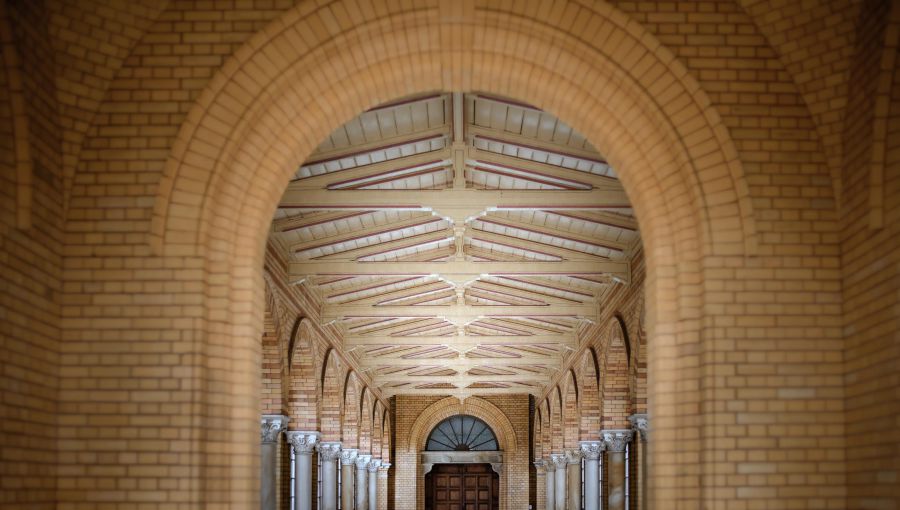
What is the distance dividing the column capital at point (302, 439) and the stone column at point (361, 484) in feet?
38.5

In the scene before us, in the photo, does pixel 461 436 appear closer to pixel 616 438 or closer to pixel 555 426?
pixel 555 426

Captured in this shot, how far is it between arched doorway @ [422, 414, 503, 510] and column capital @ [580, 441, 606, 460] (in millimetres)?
18009

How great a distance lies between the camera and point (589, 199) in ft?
48.5

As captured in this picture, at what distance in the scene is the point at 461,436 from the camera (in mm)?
44812

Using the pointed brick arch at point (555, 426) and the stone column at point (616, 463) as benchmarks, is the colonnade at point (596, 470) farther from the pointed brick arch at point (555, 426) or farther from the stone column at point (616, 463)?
the pointed brick arch at point (555, 426)

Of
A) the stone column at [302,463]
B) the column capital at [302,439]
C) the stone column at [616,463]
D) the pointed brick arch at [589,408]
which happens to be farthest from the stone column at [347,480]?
the stone column at [616,463]

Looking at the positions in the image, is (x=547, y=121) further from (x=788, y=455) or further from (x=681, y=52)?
(x=788, y=455)

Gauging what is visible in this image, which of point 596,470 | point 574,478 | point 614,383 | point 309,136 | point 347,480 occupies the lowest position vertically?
point 347,480

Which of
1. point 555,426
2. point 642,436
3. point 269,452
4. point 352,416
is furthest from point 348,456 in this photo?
point 642,436

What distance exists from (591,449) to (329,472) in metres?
6.68

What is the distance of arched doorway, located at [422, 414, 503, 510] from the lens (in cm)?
4425

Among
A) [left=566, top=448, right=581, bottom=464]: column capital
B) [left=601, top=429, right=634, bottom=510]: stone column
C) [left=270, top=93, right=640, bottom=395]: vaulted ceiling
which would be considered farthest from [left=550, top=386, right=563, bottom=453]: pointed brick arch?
[left=601, top=429, right=634, bottom=510]: stone column

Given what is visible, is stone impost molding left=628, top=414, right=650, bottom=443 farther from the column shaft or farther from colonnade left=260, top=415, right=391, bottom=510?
the column shaft

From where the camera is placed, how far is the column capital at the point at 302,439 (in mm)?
22922
